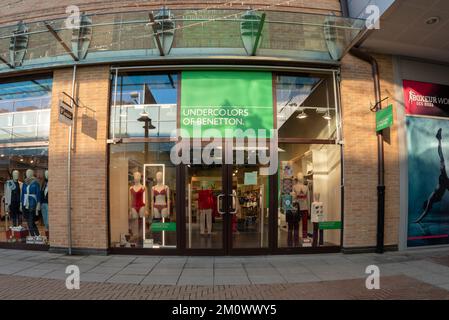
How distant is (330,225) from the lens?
29.6ft

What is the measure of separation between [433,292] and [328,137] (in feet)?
14.4

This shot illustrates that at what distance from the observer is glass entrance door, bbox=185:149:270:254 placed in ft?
28.8

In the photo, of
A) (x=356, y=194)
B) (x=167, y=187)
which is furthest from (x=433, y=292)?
(x=167, y=187)

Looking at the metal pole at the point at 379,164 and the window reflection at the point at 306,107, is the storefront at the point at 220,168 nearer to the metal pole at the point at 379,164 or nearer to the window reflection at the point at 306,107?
the window reflection at the point at 306,107

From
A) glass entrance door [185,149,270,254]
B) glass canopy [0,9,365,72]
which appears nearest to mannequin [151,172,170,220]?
glass entrance door [185,149,270,254]

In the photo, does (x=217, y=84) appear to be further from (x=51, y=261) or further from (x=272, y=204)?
(x=51, y=261)

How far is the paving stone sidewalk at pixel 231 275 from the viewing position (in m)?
5.87

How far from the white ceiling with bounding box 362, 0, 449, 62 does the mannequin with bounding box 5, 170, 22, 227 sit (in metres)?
9.59

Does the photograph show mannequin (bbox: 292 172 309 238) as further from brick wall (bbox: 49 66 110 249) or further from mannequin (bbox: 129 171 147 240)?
brick wall (bbox: 49 66 110 249)

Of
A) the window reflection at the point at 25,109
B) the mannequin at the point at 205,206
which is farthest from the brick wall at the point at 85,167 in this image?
the mannequin at the point at 205,206

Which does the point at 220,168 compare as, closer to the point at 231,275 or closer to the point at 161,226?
the point at 161,226

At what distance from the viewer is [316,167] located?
9.17 metres

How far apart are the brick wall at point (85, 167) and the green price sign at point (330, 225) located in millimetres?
5201

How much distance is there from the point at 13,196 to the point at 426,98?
1117 centimetres
